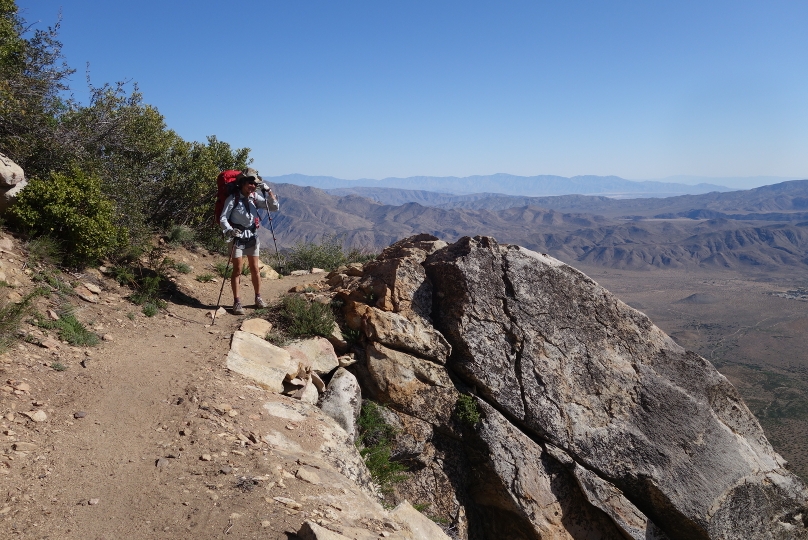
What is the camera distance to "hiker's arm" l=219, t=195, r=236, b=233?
9.30 metres

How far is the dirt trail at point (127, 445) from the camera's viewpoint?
4246 millimetres

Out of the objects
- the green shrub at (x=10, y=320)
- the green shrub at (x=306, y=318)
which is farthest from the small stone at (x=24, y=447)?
the green shrub at (x=306, y=318)

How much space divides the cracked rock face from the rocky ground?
393 centimetres

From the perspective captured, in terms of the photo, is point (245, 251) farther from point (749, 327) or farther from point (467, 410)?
point (749, 327)

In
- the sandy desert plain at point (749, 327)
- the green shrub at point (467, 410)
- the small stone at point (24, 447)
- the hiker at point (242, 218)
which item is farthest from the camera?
the sandy desert plain at point (749, 327)

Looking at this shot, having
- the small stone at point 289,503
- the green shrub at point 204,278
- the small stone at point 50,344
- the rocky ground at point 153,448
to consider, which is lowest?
the small stone at point 289,503

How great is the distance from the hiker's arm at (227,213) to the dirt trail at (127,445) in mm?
2421

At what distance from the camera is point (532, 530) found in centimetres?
846

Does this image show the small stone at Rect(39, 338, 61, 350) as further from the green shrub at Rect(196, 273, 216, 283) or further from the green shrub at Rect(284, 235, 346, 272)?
the green shrub at Rect(284, 235, 346, 272)

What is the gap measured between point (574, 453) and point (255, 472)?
6.24 m

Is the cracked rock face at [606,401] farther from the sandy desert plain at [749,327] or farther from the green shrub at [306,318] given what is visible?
the sandy desert plain at [749,327]

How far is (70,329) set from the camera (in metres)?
7.18

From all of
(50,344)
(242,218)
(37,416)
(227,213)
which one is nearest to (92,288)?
(50,344)

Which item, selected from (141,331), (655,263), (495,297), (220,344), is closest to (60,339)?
(141,331)
